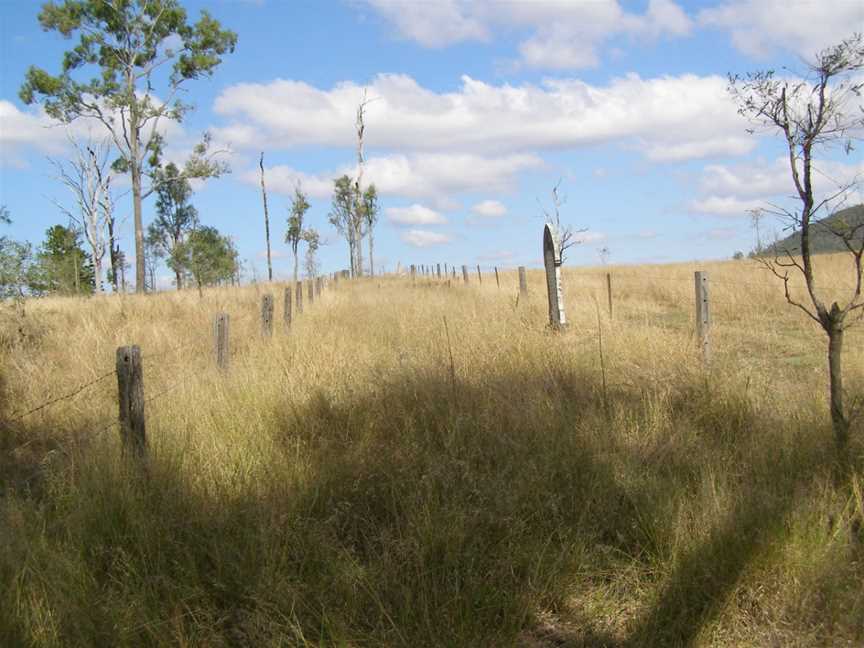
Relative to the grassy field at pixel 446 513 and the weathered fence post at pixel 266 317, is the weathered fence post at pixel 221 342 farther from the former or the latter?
the weathered fence post at pixel 266 317

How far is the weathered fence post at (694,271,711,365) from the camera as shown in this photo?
20.6 feet

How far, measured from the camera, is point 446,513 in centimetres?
325

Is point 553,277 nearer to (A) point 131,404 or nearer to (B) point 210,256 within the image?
(A) point 131,404

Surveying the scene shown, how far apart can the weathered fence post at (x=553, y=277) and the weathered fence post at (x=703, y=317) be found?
2493 millimetres

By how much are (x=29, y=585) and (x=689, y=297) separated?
15.3 meters

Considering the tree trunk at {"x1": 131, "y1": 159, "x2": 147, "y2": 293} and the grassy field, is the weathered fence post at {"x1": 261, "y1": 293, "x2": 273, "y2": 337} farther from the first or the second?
the tree trunk at {"x1": 131, "y1": 159, "x2": 147, "y2": 293}

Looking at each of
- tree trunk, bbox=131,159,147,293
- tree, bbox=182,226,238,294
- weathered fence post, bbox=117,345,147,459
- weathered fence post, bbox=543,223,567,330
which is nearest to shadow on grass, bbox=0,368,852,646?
weathered fence post, bbox=117,345,147,459

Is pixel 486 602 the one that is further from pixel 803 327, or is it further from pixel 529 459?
pixel 803 327

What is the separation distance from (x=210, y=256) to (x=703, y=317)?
143 feet

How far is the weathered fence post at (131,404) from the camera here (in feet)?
12.8

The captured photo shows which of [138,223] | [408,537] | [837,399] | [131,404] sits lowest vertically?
[408,537]

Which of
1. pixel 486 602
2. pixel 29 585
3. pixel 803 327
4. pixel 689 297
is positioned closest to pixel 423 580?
pixel 486 602

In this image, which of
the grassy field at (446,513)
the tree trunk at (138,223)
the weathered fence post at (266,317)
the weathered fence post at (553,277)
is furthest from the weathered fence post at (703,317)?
the tree trunk at (138,223)

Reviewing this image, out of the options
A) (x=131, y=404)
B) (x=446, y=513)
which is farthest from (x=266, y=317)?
(x=446, y=513)
